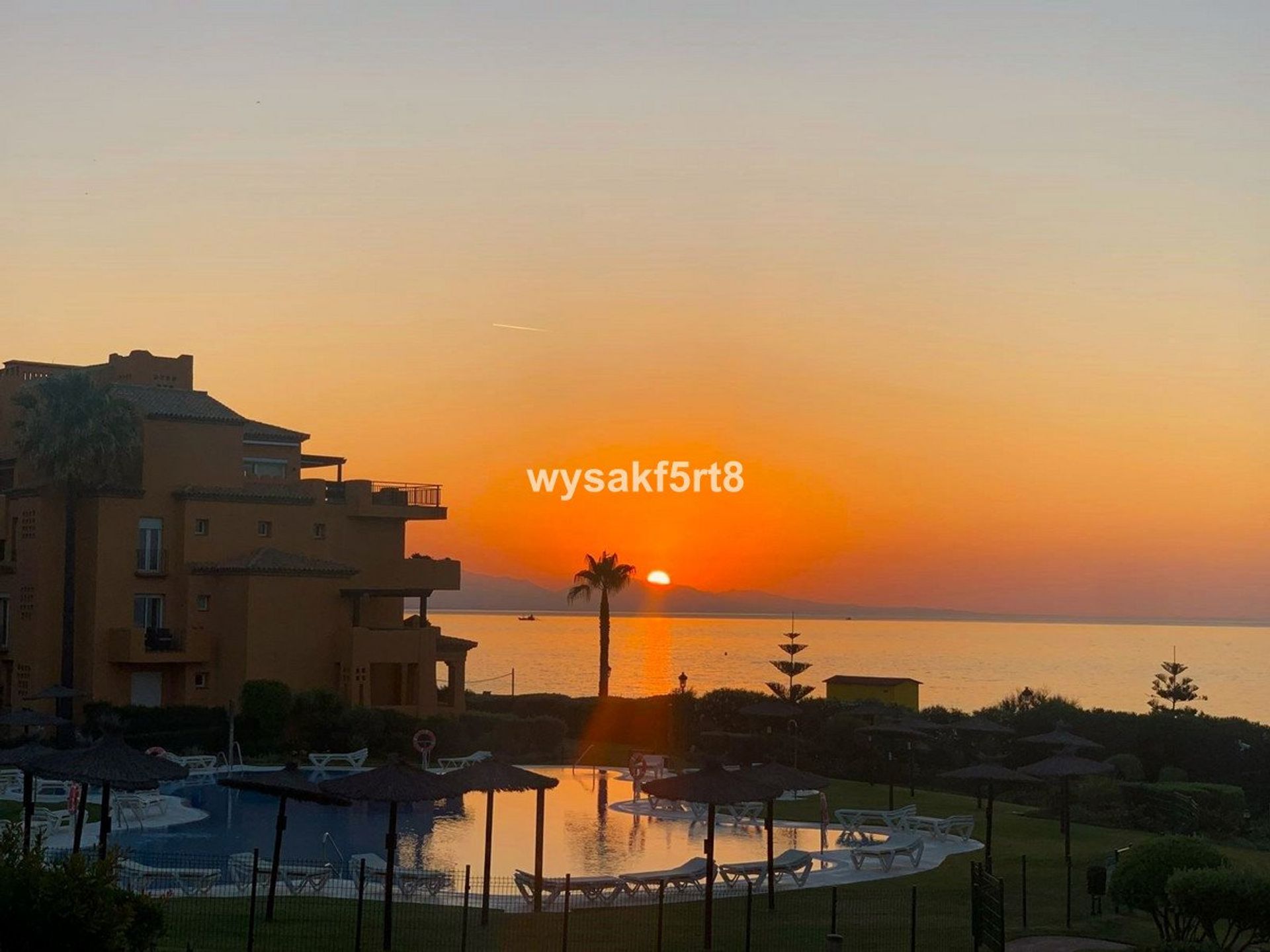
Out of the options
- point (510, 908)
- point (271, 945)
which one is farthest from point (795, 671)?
point (271, 945)

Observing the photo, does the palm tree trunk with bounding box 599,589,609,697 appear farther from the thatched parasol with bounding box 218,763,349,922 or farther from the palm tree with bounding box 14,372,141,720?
the thatched parasol with bounding box 218,763,349,922

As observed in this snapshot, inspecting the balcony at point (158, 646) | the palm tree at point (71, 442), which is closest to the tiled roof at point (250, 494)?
the palm tree at point (71, 442)

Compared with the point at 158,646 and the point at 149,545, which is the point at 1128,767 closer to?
the point at 158,646

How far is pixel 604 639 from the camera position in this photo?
6838 cm

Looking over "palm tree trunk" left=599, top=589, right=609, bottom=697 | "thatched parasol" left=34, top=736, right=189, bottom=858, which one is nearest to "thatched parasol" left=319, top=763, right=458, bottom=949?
Result: "thatched parasol" left=34, top=736, right=189, bottom=858

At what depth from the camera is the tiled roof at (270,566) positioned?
49.7m

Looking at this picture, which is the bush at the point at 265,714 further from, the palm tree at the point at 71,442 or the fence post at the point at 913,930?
the fence post at the point at 913,930

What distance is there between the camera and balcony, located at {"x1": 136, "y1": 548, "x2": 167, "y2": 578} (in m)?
49.4

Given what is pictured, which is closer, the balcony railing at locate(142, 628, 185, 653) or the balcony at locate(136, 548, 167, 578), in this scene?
the balcony railing at locate(142, 628, 185, 653)

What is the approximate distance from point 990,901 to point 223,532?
122 feet

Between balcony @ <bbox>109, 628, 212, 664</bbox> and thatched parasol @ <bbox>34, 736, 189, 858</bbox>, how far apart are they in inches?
1089

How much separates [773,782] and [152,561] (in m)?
32.3

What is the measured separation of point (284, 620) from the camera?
50.2 metres

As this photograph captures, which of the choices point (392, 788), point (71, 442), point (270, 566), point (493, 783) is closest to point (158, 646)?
point (270, 566)
